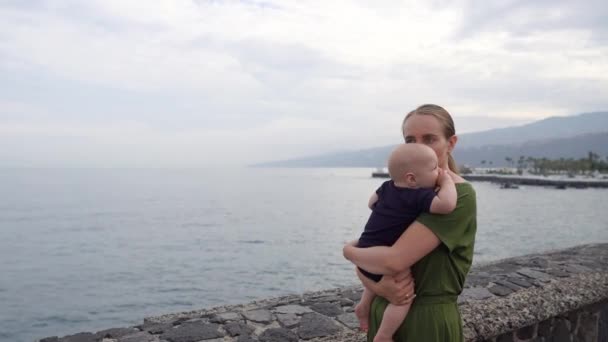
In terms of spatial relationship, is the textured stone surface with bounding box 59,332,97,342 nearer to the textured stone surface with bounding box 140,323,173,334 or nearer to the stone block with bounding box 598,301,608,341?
the textured stone surface with bounding box 140,323,173,334

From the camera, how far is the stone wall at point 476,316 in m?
3.27

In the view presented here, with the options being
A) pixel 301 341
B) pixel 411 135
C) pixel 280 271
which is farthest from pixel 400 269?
pixel 280 271

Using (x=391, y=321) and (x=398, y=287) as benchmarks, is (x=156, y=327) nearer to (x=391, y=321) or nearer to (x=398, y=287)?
(x=391, y=321)

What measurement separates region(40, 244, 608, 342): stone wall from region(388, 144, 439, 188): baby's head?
1.49 m

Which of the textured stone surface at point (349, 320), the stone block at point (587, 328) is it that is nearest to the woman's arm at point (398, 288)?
the textured stone surface at point (349, 320)

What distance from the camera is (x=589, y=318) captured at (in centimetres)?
405

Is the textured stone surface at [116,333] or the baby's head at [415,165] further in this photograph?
the textured stone surface at [116,333]

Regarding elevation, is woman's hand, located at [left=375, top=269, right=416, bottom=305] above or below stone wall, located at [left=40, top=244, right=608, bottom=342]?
above

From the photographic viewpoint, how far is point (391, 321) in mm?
2100

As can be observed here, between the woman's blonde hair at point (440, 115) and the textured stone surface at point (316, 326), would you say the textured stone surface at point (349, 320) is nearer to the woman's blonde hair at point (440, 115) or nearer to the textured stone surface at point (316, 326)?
the textured stone surface at point (316, 326)

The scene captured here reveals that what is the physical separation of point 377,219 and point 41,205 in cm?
7286

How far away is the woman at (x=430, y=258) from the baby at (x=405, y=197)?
5 centimetres

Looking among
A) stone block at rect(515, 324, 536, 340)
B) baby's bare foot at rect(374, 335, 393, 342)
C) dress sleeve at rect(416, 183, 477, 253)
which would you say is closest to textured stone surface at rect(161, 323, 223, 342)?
baby's bare foot at rect(374, 335, 393, 342)

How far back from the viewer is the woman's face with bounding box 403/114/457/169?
2.06m
